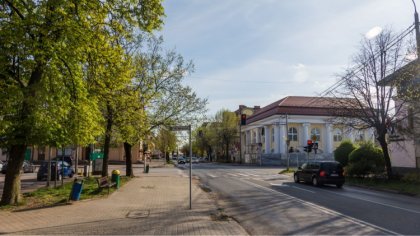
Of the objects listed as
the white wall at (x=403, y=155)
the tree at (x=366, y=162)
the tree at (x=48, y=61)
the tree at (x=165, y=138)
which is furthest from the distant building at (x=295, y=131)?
the tree at (x=48, y=61)

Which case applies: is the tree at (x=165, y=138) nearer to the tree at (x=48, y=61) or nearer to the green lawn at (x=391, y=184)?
the green lawn at (x=391, y=184)

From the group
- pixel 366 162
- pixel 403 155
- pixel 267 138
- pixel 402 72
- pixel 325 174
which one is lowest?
pixel 325 174

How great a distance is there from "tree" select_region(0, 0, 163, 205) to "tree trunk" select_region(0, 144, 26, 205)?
3 cm

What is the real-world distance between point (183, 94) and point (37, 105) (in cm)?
1541

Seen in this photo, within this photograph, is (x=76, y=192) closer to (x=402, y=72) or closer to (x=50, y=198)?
(x=50, y=198)

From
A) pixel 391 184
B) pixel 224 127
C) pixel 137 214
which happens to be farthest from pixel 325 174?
pixel 224 127

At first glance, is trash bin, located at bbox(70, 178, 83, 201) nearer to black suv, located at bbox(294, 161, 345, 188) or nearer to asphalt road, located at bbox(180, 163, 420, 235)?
asphalt road, located at bbox(180, 163, 420, 235)

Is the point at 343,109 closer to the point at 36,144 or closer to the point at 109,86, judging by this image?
the point at 109,86

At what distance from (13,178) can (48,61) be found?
4.42m

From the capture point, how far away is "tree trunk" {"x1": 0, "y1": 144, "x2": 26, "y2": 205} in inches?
514

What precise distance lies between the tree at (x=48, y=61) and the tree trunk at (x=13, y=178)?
0.03 meters

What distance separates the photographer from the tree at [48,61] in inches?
447

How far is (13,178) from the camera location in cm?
1329

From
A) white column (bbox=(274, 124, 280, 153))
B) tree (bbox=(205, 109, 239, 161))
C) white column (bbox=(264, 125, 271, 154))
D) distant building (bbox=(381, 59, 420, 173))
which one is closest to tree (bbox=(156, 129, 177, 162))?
distant building (bbox=(381, 59, 420, 173))
